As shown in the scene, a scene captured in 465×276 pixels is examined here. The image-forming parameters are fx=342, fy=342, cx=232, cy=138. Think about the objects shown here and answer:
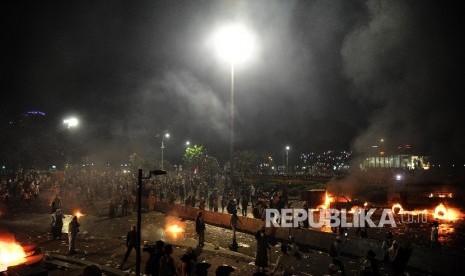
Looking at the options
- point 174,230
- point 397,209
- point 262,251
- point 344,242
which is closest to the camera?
point 262,251

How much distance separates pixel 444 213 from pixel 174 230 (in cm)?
1946

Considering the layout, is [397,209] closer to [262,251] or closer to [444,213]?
[444,213]

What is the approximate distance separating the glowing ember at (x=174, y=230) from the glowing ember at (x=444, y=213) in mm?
17780

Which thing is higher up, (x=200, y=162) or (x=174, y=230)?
(x=200, y=162)

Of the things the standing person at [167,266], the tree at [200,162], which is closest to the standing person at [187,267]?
the standing person at [167,266]

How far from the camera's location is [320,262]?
40.9 ft

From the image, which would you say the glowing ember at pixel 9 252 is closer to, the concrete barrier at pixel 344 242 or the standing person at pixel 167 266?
the standing person at pixel 167 266

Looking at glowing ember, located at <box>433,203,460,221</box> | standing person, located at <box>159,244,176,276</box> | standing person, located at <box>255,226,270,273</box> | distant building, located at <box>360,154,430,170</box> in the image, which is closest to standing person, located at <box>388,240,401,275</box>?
standing person, located at <box>255,226,270,273</box>

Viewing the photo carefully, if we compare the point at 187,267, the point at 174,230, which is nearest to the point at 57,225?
the point at 174,230

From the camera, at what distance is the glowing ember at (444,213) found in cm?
2373

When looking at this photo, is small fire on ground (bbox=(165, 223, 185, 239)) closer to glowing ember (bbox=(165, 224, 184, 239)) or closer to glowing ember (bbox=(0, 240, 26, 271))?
glowing ember (bbox=(165, 224, 184, 239))

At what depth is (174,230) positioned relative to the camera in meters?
17.8

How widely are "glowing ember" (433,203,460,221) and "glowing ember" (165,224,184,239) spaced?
17.8 metres

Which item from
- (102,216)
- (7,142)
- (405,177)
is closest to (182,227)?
(102,216)
